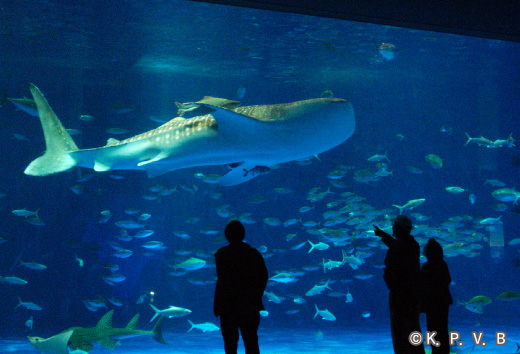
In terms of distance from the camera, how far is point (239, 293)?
247cm

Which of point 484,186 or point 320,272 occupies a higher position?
point 484,186

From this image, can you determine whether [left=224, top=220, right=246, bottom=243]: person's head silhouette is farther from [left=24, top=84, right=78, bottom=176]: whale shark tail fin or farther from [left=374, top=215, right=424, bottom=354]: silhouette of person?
[left=24, top=84, right=78, bottom=176]: whale shark tail fin

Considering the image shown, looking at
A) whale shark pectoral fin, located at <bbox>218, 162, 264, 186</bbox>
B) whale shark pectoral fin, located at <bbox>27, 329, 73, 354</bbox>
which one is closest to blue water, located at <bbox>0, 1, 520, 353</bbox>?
whale shark pectoral fin, located at <bbox>27, 329, 73, 354</bbox>

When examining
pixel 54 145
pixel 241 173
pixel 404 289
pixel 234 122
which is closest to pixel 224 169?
pixel 241 173

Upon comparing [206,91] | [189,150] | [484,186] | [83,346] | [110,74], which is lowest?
[83,346]

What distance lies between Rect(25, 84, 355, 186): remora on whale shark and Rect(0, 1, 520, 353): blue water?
4644 mm

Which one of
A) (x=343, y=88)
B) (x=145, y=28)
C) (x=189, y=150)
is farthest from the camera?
(x=343, y=88)

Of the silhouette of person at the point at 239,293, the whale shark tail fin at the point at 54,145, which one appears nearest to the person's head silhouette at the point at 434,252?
the silhouette of person at the point at 239,293

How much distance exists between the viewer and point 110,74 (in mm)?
15094

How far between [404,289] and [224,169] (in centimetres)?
1582

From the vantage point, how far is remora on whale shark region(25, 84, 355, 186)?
3.18 metres

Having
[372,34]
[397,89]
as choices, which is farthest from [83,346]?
[397,89]

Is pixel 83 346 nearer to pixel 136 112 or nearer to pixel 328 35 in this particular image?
pixel 328 35

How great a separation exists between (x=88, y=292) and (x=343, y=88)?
13870mm
